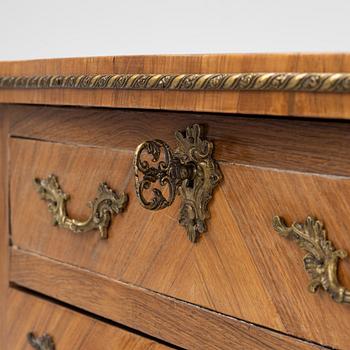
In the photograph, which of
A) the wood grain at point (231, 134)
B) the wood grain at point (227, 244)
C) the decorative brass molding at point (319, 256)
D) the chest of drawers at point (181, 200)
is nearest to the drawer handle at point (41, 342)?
the chest of drawers at point (181, 200)

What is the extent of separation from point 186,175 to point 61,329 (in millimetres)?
303

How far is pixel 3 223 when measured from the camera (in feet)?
3.00

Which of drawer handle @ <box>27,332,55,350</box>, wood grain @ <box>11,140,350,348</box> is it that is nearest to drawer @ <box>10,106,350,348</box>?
wood grain @ <box>11,140,350,348</box>

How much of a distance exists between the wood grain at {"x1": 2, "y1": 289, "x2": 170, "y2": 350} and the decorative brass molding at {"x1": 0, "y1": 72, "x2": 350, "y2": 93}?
0.84 ft

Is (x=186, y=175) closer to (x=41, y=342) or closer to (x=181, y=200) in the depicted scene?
(x=181, y=200)

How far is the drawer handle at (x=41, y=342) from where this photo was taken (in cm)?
86

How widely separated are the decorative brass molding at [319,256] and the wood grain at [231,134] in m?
0.04

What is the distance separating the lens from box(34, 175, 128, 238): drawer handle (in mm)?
739

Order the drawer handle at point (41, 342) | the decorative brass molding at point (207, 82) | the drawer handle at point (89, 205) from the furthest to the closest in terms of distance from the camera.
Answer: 1. the drawer handle at point (41, 342)
2. the drawer handle at point (89, 205)
3. the decorative brass molding at point (207, 82)

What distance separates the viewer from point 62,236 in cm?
83

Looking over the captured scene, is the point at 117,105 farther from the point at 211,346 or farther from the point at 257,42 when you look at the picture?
the point at 257,42

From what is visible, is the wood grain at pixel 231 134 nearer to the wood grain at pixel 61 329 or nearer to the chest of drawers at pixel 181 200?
the chest of drawers at pixel 181 200

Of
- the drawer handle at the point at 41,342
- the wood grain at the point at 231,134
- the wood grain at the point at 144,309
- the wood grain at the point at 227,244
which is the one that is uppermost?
the wood grain at the point at 231,134

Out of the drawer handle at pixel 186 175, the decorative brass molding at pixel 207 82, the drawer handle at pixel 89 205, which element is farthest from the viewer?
the drawer handle at pixel 89 205
